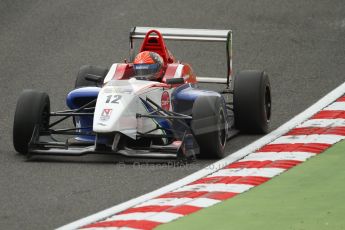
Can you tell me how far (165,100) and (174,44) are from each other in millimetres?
6039

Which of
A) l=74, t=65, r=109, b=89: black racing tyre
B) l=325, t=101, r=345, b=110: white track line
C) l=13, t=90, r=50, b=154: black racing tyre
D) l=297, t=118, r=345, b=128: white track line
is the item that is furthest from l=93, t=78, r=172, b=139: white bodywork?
l=325, t=101, r=345, b=110: white track line

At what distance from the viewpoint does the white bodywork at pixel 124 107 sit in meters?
13.0

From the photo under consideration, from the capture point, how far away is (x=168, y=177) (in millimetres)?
12609

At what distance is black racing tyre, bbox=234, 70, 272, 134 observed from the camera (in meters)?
14.7

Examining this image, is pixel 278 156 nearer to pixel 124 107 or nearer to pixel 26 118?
pixel 124 107

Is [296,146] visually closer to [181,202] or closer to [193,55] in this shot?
[181,202]

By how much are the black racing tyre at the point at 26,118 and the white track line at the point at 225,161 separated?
1.99m

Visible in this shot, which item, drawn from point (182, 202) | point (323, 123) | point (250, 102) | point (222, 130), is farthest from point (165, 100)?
point (182, 202)

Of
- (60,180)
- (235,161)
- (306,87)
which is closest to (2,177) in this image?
(60,180)

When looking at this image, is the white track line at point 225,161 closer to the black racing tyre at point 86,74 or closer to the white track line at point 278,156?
the white track line at point 278,156

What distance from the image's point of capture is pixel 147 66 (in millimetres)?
14258

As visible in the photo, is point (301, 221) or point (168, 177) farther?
point (168, 177)

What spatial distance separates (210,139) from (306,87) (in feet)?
15.3

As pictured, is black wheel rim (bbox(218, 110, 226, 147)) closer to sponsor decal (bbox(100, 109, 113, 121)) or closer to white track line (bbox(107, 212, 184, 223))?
sponsor decal (bbox(100, 109, 113, 121))
